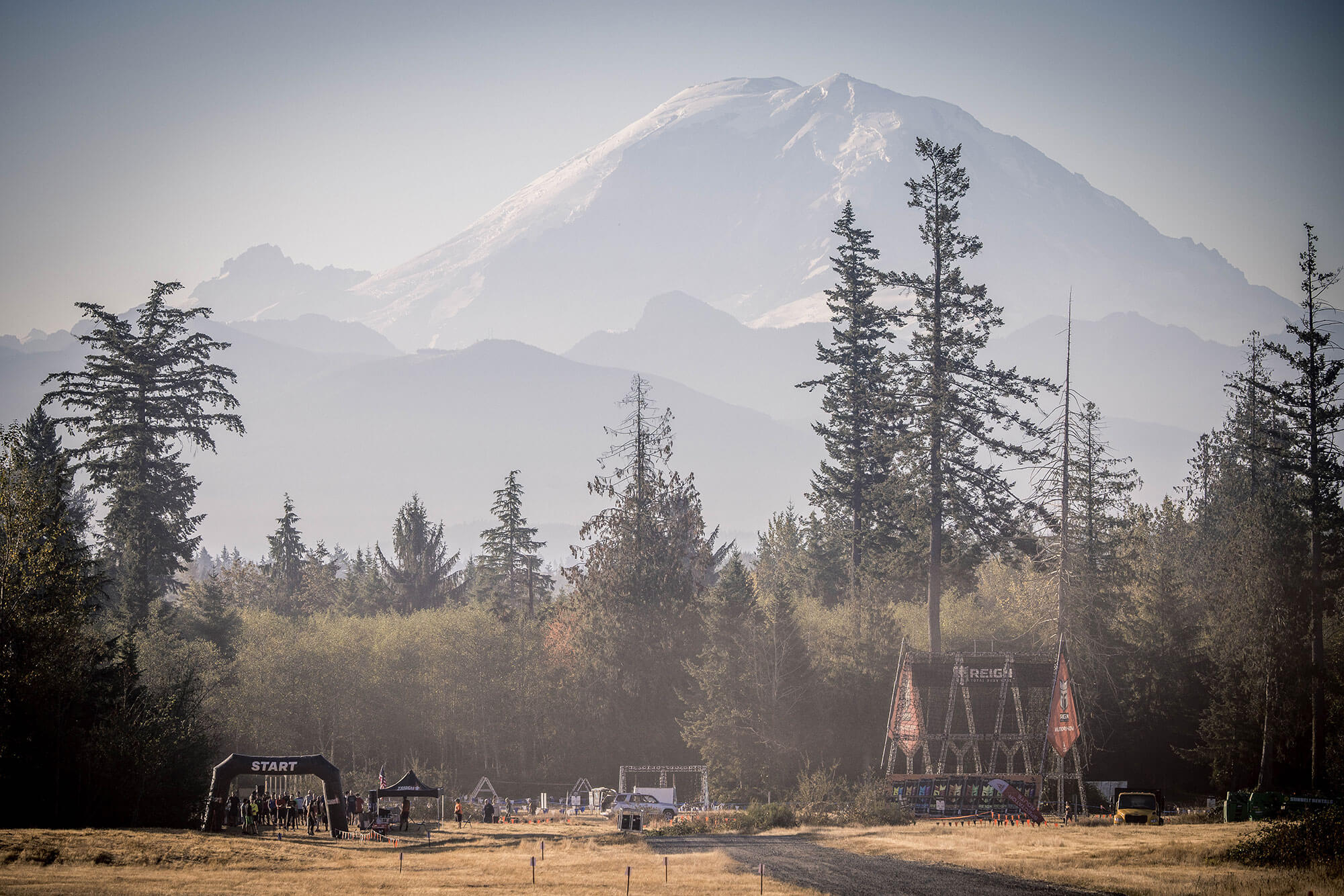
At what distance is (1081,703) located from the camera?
193 feet

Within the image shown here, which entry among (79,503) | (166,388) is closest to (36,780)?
(166,388)

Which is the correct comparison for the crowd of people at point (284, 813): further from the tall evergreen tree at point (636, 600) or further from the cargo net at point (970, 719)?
the cargo net at point (970, 719)

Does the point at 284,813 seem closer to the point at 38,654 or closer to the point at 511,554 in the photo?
the point at 38,654

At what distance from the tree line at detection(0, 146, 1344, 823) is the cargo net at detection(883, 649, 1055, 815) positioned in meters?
4.18

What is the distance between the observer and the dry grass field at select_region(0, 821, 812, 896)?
102 feet

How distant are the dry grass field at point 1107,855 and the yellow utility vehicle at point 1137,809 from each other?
1.61 m

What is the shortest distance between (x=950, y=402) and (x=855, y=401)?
13.4 meters

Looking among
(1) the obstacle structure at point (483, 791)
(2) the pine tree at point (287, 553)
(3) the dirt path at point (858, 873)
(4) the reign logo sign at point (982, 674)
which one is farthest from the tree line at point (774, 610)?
(3) the dirt path at point (858, 873)

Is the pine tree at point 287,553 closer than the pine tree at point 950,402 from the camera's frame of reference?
No

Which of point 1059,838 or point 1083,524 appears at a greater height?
point 1083,524

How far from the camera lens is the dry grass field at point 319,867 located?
102ft

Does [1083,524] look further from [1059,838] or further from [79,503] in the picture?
[79,503]

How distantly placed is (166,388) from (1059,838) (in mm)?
54141

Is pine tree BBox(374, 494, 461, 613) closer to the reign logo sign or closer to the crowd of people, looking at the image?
the crowd of people
